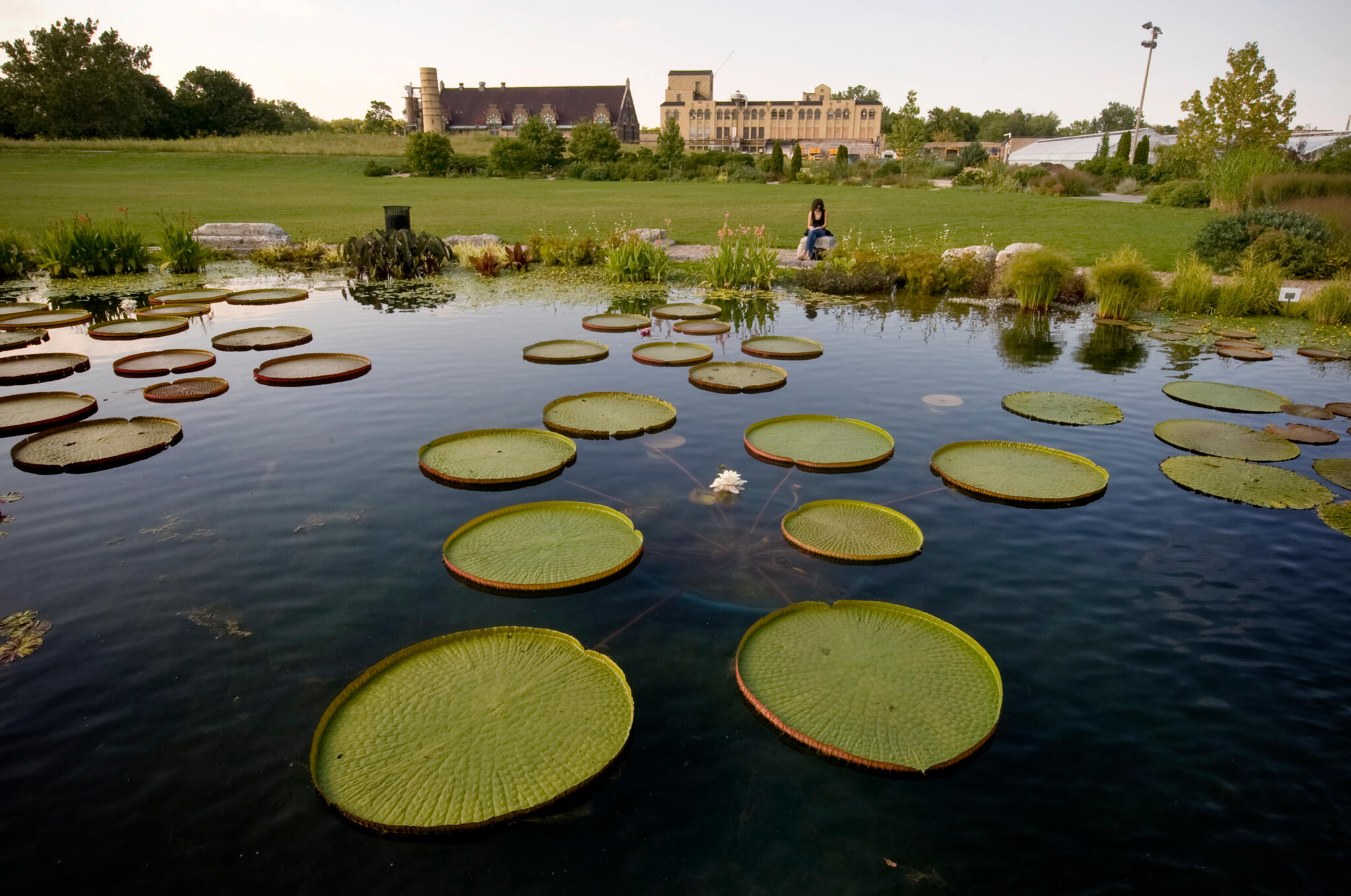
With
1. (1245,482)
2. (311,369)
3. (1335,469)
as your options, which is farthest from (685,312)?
(1335,469)

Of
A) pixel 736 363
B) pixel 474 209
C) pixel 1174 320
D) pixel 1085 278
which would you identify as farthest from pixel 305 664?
pixel 474 209

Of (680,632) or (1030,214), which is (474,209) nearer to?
(1030,214)

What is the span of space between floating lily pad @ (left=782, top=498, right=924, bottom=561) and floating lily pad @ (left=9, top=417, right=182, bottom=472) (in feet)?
16.8

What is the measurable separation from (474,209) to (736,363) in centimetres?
2076

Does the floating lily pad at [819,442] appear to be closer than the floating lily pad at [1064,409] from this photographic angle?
Yes

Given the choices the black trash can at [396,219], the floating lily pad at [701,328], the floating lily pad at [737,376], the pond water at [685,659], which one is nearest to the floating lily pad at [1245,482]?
the pond water at [685,659]

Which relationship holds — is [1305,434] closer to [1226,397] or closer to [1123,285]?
[1226,397]

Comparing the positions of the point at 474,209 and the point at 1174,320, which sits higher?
the point at 474,209

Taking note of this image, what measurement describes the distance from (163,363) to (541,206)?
66.9 ft

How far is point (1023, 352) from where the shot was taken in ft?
29.5

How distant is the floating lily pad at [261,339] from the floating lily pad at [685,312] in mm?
4739

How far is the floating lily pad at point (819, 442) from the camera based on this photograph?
5316 mm

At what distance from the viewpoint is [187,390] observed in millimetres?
6828

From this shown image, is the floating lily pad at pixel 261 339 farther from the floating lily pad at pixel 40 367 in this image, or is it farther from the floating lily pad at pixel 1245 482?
the floating lily pad at pixel 1245 482
